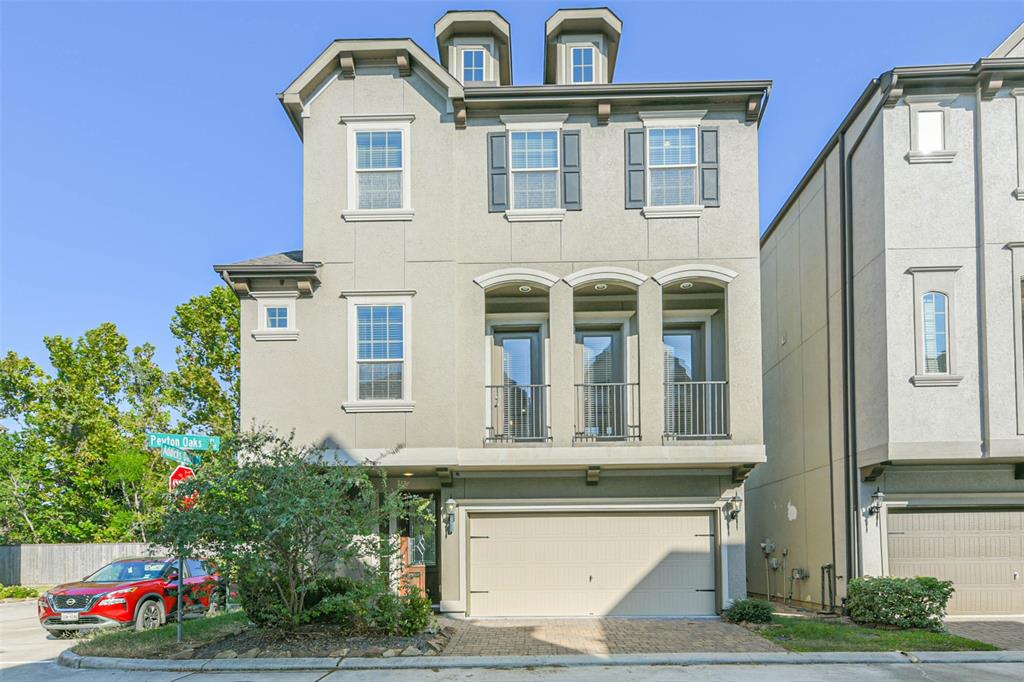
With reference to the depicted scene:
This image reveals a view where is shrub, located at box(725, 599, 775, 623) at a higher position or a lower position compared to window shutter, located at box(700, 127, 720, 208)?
lower

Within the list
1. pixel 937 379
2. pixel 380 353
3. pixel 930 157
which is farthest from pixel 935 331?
pixel 380 353

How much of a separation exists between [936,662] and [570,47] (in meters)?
12.9

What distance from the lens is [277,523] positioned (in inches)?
500

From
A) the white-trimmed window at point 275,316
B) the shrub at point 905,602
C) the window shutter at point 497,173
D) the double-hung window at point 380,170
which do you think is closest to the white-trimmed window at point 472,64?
the window shutter at point 497,173

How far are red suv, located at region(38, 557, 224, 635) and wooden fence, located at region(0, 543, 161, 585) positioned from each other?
488 inches

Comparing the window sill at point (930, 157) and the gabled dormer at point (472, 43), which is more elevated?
the gabled dormer at point (472, 43)

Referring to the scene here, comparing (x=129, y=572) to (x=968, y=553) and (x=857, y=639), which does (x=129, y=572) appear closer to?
(x=857, y=639)

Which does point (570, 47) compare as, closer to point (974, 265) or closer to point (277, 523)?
point (974, 265)

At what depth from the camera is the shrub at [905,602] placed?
14.5 metres

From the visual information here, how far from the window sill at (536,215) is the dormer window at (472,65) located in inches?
149

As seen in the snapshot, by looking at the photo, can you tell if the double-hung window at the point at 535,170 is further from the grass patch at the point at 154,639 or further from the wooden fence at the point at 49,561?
the wooden fence at the point at 49,561

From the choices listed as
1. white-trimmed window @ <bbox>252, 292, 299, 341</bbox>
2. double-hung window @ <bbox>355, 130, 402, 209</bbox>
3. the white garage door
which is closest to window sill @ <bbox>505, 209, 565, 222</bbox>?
double-hung window @ <bbox>355, 130, 402, 209</bbox>

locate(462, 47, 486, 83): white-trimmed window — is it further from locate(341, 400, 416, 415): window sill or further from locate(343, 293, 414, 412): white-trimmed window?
locate(341, 400, 416, 415): window sill

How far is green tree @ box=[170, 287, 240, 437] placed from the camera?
103ft
